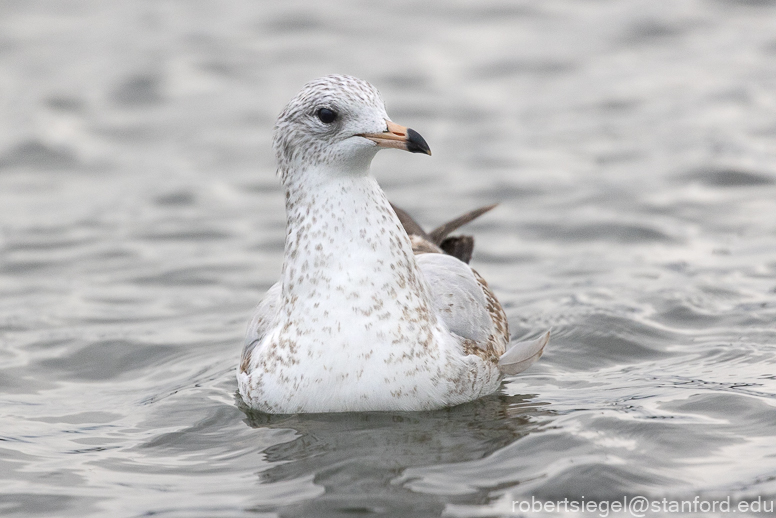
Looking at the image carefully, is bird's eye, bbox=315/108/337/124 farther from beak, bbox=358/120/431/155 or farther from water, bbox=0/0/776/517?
water, bbox=0/0/776/517

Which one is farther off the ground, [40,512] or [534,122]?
[534,122]

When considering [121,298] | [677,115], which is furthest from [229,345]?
[677,115]

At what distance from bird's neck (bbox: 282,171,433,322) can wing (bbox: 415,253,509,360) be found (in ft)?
1.27

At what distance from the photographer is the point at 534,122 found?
14266 millimetres

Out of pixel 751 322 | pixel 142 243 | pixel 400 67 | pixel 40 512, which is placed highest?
pixel 400 67

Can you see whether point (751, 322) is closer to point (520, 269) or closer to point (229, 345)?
point (520, 269)

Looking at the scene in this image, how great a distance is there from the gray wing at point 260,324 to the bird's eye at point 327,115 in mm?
1292

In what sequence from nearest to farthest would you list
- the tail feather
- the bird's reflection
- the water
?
the bird's reflection, the water, the tail feather

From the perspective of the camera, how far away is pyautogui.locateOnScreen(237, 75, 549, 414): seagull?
267 inches

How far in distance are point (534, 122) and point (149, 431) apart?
8059mm

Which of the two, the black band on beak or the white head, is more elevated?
the white head

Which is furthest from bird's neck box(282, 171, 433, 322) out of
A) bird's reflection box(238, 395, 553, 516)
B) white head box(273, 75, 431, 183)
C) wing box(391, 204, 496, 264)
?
wing box(391, 204, 496, 264)

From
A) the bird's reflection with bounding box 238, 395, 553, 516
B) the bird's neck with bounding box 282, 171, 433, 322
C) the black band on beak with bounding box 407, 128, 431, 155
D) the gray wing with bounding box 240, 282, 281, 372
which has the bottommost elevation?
the bird's reflection with bounding box 238, 395, 553, 516

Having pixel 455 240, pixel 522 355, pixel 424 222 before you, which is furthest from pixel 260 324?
pixel 424 222
